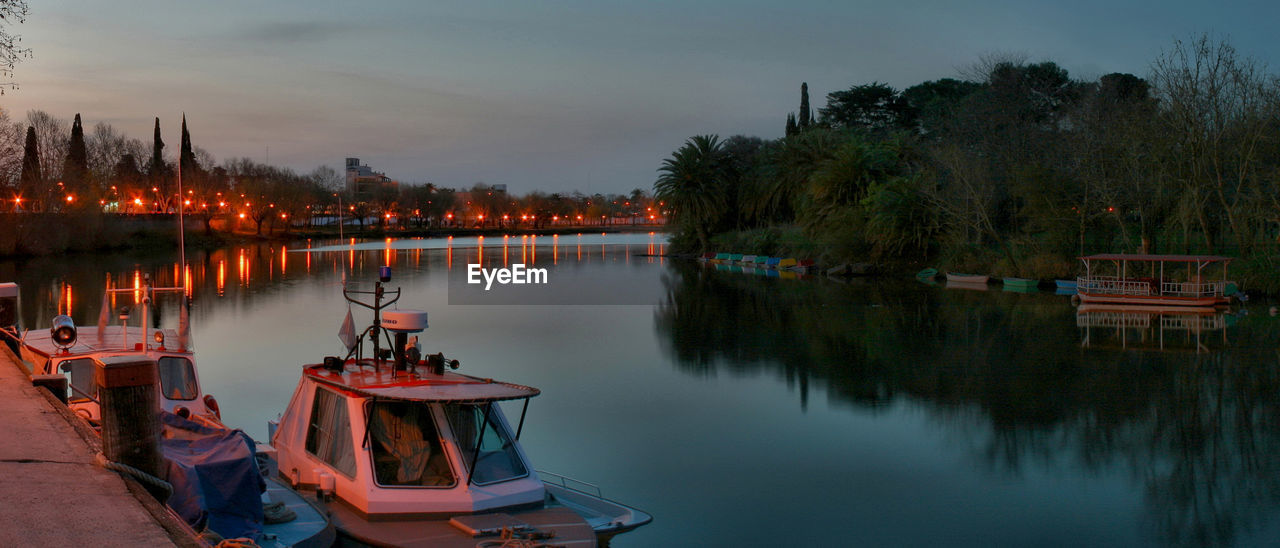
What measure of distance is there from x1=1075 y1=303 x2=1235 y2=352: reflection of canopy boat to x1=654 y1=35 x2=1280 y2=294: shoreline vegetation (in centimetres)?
754

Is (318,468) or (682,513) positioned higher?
(318,468)

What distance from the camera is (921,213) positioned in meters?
55.4

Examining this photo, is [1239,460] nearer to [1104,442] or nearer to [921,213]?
[1104,442]

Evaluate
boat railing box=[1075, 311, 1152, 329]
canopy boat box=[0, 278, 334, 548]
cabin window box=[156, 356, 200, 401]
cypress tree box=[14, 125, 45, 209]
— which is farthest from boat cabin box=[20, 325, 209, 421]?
cypress tree box=[14, 125, 45, 209]

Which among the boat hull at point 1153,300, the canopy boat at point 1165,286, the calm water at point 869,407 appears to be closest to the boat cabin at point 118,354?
the calm water at point 869,407

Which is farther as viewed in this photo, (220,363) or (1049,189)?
(1049,189)

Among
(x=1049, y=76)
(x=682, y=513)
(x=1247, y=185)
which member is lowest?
(x=682, y=513)

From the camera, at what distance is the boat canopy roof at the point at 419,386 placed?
29.0 ft

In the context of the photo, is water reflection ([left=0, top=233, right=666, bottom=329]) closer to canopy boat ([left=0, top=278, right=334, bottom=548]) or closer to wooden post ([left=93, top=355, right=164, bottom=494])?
canopy boat ([left=0, top=278, right=334, bottom=548])

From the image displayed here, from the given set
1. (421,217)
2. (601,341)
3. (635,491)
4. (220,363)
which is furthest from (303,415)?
(421,217)

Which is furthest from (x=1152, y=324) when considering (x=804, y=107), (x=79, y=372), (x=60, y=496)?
(x=804, y=107)

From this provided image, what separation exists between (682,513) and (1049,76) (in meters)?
75.0

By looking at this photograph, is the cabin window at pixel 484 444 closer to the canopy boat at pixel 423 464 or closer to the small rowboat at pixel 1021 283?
the canopy boat at pixel 423 464

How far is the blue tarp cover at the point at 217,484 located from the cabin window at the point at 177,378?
4.00 metres
